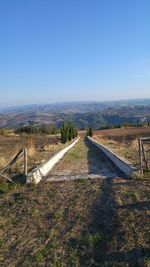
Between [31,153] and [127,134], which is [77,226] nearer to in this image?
[31,153]

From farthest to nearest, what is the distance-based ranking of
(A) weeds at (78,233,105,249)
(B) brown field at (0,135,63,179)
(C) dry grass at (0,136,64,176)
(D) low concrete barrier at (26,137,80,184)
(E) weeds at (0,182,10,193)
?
(B) brown field at (0,135,63,179)
(C) dry grass at (0,136,64,176)
(D) low concrete barrier at (26,137,80,184)
(E) weeds at (0,182,10,193)
(A) weeds at (78,233,105,249)

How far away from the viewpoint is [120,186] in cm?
1023

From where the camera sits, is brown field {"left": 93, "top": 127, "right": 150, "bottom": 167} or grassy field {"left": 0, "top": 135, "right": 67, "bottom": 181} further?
brown field {"left": 93, "top": 127, "right": 150, "bottom": 167}

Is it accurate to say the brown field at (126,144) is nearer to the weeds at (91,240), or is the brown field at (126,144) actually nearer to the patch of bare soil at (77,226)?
the patch of bare soil at (77,226)

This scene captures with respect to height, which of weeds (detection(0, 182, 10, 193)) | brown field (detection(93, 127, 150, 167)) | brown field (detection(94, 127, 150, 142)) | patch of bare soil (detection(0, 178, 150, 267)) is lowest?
brown field (detection(94, 127, 150, 142))

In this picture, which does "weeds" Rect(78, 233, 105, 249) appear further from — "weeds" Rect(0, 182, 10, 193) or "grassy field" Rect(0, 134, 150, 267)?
"weeds" Rect(0, 182, 10, 193)

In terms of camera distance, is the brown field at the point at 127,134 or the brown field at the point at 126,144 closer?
the brown field at the point at 126,144

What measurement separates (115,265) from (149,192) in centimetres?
410

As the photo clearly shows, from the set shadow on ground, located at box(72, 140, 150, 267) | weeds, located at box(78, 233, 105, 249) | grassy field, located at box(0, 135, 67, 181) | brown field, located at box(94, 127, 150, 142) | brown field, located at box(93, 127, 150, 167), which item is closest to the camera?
shadow on ground, located at box(72, 140, 150, 267)

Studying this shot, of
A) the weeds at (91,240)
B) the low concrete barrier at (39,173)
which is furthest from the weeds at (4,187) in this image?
the weeds at (91,240)

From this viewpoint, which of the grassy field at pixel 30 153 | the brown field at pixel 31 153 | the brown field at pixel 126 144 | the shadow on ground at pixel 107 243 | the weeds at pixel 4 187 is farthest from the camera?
the brown field at pixel 126 144

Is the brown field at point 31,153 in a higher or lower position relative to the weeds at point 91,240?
lower

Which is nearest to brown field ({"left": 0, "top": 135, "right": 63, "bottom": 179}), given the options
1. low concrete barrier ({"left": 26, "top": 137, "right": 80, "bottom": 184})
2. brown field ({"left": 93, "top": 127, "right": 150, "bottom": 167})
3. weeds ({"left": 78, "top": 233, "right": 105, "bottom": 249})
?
low concrete barrier ({"left": 26, "top": 137, "right": 80, "bottom": 184})

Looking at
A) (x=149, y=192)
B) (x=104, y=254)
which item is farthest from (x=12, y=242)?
(x=149, y=192)
